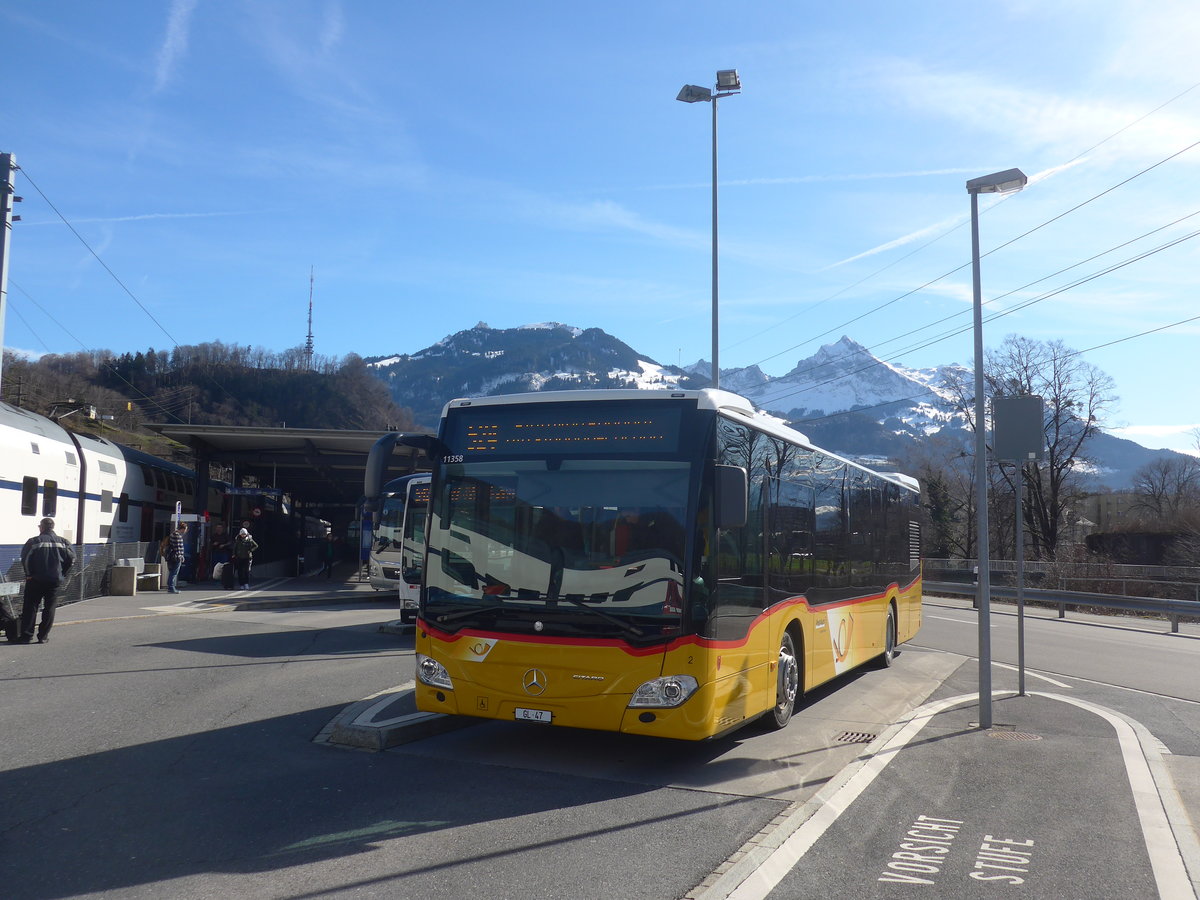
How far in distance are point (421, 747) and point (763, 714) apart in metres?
2.99

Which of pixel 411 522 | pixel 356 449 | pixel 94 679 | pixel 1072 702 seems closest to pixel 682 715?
pixel 1072 702

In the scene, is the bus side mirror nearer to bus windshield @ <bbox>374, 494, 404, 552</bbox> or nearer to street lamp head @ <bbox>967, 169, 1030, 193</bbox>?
street lamp head @ <bbox>967, 169, 1030, 193</bbox>

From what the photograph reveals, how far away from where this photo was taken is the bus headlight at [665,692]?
7082 millimetres

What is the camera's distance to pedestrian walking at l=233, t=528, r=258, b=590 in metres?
27.3

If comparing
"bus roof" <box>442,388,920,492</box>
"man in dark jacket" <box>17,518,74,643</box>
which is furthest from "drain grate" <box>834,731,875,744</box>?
"man in dark jacket" <box>17,518,74,643</box>

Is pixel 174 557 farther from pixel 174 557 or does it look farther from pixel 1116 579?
pixel 1116 579

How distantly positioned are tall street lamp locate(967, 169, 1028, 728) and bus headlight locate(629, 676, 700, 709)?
3595 millimetres

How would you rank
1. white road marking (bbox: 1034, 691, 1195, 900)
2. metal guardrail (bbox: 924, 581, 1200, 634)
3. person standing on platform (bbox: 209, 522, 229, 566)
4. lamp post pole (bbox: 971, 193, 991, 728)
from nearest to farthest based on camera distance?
white road marking (bbox: 1034, 691, 1195, 900), lamp post pole (bbox: 971, 193, 991, 728), metal guardrail (bbox: 924, 581, 1200, 634), person standing on platform (bbox: 209, 522, 229, 566)

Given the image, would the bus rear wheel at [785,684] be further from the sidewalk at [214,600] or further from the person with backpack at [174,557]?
the person with backpack at [174,557]

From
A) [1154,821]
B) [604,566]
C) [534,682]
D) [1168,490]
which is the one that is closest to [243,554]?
[534,682]

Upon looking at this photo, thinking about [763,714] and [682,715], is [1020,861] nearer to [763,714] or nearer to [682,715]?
[682,715]

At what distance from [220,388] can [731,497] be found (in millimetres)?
80003

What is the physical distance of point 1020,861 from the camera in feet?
17.9

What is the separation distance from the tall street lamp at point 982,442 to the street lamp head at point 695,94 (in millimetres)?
13119
